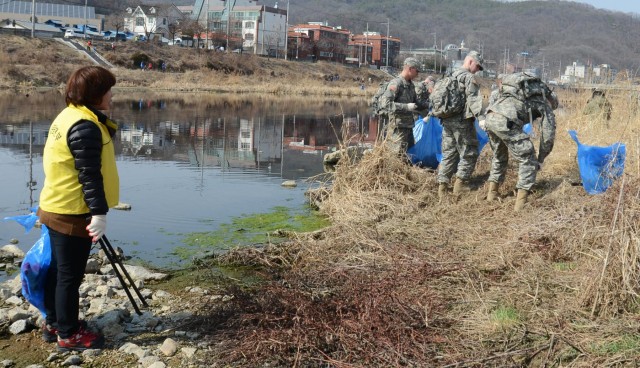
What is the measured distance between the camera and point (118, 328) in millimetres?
4777

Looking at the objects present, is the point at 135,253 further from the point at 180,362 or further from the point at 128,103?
the point at 128,103

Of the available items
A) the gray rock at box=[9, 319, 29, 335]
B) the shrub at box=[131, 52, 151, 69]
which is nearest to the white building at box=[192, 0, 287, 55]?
the shrub at box=[131, 52, 151, 69]

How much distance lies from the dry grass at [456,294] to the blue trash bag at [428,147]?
9.46 ft

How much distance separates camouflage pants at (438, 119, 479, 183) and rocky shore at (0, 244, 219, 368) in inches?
160

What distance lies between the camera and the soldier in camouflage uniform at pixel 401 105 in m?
9.66

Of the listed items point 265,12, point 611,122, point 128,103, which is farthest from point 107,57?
point 611,122

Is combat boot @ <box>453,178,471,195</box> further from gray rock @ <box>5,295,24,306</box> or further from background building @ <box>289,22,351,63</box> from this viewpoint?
background building @ <box>289,22,351,63</box>

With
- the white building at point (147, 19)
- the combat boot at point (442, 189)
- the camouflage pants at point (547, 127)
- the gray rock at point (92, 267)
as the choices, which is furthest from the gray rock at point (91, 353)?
the white building at point (147, 19)

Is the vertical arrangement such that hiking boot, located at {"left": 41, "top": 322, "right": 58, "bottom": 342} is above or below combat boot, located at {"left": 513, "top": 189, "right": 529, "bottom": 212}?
below

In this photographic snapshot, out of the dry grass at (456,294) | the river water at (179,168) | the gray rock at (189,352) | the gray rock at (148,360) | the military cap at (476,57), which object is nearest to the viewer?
the dry grass at (456,294)

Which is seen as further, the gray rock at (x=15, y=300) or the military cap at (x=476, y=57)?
the military cap at (x=476, y=57)

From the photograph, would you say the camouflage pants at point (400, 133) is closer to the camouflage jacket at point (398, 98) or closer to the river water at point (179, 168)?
the camouflage jacket at point (398, 98)

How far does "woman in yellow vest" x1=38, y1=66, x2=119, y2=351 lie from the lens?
4117 millimetres

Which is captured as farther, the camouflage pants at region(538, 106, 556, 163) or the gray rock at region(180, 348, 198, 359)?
the camouflage pants at region(538, 106, 556, 163)
